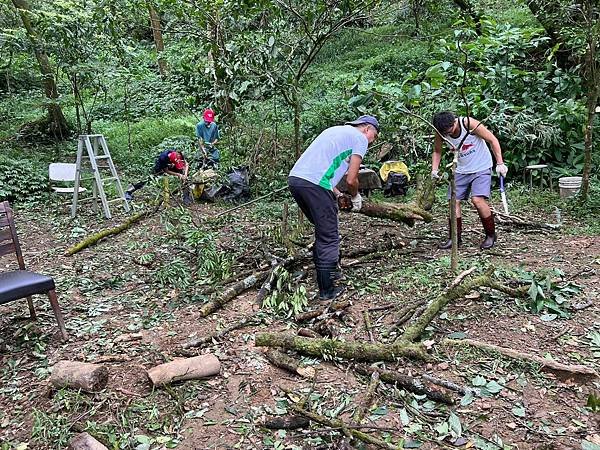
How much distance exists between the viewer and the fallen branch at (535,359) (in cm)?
271

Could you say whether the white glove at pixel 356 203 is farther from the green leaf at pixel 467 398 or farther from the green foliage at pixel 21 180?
the green foliage at pixel 21 180

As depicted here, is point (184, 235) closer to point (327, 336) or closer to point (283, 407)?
point (327, 336)

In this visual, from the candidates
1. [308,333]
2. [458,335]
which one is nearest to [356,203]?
[308,333]

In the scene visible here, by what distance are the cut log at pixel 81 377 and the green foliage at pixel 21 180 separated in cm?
603

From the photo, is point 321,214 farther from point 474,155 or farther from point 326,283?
point 474,155

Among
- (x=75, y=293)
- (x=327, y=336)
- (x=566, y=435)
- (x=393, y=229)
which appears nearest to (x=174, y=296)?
(x=75, y=293)

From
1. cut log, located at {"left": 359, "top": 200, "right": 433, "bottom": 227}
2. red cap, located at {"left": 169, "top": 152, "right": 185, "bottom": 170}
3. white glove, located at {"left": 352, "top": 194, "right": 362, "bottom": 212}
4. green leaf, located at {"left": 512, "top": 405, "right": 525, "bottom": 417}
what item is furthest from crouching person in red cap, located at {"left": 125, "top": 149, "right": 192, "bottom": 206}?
green leaf, located at {"left": 512, "top": 405, "right": 525, "bottom": 417}

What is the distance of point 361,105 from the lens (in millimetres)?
3705

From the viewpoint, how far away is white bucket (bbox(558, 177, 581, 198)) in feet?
20.9

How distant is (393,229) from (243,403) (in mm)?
3339

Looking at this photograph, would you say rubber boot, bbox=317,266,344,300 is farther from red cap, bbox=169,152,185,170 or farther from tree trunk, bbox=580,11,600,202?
red cap, bbox=169,152,185,170

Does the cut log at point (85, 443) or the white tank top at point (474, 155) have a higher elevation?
the white tank top at point (474, 155)

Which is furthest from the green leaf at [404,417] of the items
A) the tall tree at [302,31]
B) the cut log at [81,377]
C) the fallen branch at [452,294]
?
the tall tree at [302,31]

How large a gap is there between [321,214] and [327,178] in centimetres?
28
